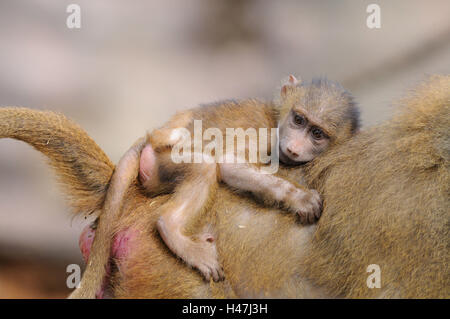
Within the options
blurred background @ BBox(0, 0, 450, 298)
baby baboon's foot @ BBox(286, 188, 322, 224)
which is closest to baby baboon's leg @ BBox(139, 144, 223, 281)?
Answer: baby baboon's foot @ BBox(286, 188, 322, 224)

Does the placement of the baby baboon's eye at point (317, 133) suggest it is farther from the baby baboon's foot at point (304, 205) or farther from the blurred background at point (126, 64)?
the blurred background at point (126, 64)

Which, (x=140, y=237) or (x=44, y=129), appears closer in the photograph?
(x=140, y=237)

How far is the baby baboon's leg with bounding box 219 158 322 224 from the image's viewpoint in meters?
1.76

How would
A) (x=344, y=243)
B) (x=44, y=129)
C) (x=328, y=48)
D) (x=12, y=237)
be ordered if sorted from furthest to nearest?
(x=12, y=237)
(x=328, y=48)
(x=44, y=129)
(x=344, y=243)

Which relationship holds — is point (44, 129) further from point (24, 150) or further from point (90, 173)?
point (24, 150)

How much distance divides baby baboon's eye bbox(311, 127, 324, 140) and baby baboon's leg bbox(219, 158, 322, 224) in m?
0.27

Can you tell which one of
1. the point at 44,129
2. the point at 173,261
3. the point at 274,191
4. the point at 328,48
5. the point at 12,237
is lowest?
the point at 12,237

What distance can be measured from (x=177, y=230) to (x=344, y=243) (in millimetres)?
568

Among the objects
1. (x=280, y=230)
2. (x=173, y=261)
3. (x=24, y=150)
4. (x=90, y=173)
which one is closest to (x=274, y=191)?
(x=280, y=230)

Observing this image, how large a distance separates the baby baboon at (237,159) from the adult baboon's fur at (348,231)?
0.05 m

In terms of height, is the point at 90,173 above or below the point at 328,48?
below

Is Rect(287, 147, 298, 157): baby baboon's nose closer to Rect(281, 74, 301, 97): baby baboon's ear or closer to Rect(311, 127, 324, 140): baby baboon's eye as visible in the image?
Rect(311, 127, 324, 140): baby baboon's eye

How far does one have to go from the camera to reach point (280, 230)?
179 centimetres

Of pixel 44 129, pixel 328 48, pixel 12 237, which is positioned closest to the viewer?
pixel 44 129
